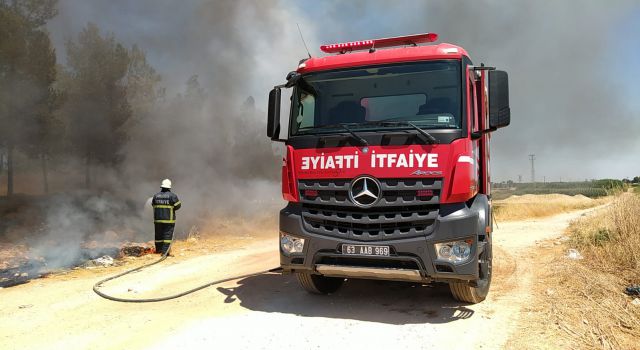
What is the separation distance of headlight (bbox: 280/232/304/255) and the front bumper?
0.15m

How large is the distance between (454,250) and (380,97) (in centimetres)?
154

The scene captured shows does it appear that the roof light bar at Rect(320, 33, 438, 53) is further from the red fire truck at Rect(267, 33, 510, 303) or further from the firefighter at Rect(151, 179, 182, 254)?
the firefighter at Rect(151, 179, 182, 254)

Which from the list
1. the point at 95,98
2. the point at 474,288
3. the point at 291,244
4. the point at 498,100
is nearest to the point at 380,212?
the point at 291,244

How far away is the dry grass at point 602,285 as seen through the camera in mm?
3510

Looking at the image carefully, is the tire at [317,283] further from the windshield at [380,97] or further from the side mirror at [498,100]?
the side mirror at [498,100]

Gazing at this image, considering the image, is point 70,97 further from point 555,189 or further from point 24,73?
point 555,189

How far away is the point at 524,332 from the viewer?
3.62 metres

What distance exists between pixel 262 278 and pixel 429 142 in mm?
3195

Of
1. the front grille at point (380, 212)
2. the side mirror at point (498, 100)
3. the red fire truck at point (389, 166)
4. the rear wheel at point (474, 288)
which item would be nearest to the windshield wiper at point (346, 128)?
the red fire truck at point (389, 166)

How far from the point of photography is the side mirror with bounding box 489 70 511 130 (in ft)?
12.9

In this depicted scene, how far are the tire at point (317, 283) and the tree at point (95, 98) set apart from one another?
16.1m

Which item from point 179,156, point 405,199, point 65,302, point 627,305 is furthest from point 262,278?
point 179,156

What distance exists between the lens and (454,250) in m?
3.63

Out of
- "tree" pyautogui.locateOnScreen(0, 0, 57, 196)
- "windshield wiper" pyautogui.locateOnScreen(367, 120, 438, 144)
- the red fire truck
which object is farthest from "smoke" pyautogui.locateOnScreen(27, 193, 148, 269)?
"windshield wiper" pyautogui.locateOnScreen(367, 120, 438, 144)
